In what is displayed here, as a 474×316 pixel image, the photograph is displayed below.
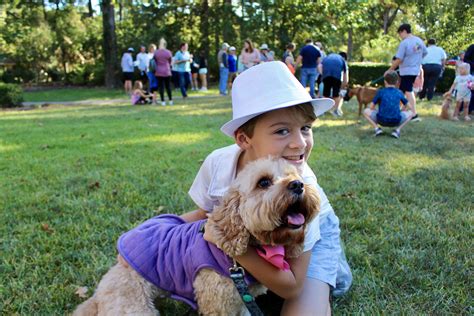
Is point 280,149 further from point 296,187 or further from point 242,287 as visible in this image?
point 242,287

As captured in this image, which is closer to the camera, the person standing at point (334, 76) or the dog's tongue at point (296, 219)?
the dog's tongue at point (296, 219)

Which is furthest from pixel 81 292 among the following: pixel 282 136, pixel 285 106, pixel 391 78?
pixel 391 78

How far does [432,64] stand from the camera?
13.4m

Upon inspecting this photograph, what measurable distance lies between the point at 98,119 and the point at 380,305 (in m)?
9.60

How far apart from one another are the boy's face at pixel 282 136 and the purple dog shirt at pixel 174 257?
0.62 m

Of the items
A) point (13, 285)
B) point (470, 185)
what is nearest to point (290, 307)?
point (13, 285)

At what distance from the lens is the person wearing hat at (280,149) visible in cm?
214

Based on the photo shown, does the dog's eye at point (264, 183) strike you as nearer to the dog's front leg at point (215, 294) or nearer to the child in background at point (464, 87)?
the dog's front leg at point (215, 294)

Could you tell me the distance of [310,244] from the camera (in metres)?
2.21

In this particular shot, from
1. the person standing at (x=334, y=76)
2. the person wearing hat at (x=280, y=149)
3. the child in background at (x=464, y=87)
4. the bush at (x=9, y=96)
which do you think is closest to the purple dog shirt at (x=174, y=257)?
the person wearing hat at (x=280, y=149)

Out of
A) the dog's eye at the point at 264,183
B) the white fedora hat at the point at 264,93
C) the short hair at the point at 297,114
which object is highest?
the white fedora hat at the point at 264,93

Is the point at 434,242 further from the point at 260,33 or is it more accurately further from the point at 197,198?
the point at 260,33

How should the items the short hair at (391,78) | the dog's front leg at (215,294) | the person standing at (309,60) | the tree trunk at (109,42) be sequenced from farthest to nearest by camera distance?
the tree trunk at (109,42) < the person standing at (309,60) < the short hair at (391,78) < the dog's front leg at (215,294)

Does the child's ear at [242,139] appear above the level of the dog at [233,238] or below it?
above
